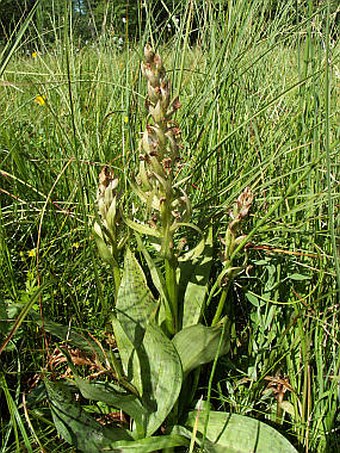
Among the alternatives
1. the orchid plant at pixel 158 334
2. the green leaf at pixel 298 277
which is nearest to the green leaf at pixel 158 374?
the orchid plant at pixel 158 334

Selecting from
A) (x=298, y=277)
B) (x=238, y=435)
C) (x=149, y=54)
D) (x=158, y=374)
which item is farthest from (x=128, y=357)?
(x=149, y=54)

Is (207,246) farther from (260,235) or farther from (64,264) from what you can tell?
(64,264)

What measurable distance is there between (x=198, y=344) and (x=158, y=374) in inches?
3.4

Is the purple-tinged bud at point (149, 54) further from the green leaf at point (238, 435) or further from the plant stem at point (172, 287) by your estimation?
the green leaf at point (238, 435)

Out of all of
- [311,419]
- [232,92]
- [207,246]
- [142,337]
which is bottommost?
[311,419]

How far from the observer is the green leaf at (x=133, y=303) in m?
0.80

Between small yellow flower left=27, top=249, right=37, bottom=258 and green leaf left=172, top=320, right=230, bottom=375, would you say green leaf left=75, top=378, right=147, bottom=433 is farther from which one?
small yellow flower left=27, top=249, right=37, bottom=258

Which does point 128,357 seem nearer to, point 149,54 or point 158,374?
point 158,374

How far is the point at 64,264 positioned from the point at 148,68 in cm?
47

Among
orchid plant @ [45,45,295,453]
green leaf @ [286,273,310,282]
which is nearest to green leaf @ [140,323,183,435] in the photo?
orchid plant @ [45,45,295,453]

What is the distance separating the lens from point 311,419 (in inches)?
31.7

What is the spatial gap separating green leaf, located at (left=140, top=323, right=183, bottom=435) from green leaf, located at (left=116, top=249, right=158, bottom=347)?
31 millimetres

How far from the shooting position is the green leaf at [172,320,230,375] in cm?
74

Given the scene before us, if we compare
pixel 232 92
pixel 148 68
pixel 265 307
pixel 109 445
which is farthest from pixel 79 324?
pixel 232 92
